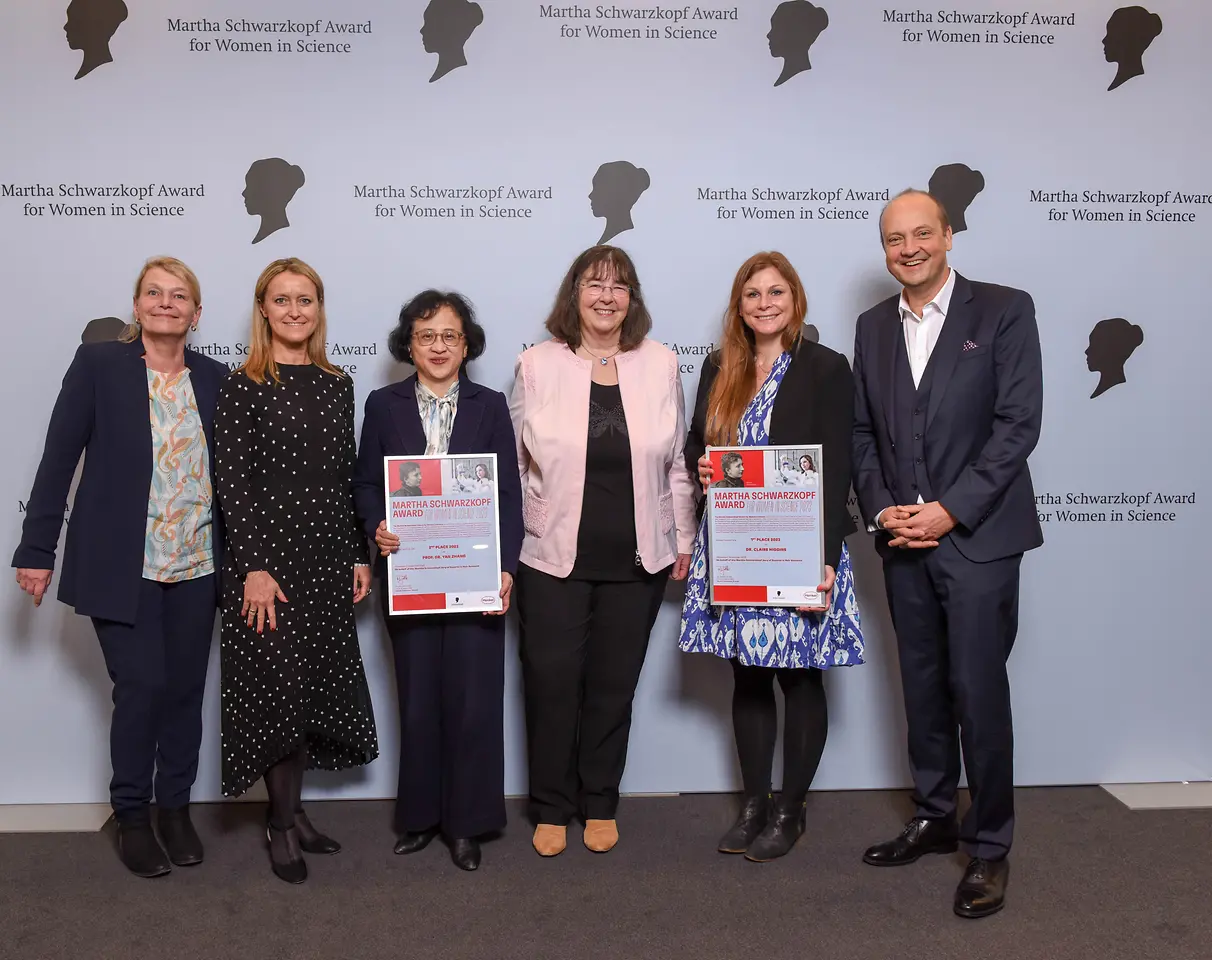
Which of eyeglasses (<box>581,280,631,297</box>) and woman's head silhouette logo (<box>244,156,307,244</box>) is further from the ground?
woman's head silhouette logo (<box>244,156,307,244</box>)

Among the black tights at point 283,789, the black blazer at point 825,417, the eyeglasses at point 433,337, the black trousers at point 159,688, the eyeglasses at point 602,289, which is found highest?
the eyeglasses at point 602,289

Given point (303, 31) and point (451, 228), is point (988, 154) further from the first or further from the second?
point (303, 31)

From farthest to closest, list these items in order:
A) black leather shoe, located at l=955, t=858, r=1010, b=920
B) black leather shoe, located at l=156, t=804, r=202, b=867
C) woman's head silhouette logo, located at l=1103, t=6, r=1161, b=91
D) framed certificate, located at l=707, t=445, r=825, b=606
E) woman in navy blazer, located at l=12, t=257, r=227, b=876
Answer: woman's head silhouette logo, located at l=1103, t=6, r=1161, b=91, black leather shoe, located at l=156, t=804, r=202, b=867, woman in navy blazer, located at l=12, t=257, r=227, b=876, framed certificate, located at l=707, t=445, r=825, b=606, black leather shoe, located at l=955, t=858, r=1010, b=920

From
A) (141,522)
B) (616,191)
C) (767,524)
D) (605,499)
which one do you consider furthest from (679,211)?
(141,522)

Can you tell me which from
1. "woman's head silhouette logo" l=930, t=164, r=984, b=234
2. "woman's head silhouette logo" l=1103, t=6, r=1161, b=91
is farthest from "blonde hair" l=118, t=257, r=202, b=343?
"woman's head silhouette logo" l=1103, t=6, r=1161, b=91

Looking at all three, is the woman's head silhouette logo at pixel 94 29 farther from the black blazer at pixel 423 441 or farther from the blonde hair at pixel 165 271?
the black blazer at pixel 423 441

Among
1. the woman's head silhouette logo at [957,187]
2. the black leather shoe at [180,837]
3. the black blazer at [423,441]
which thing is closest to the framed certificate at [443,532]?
the black blazer at [423,441]

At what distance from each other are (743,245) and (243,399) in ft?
5.53

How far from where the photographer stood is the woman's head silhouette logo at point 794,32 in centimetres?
313

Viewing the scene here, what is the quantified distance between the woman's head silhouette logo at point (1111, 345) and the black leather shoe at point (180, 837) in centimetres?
326

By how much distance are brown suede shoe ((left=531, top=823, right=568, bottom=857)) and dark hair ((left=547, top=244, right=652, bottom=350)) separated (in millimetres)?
1440

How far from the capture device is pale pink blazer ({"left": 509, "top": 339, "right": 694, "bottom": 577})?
269 cm

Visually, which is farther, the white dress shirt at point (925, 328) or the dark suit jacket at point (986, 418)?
the white dress shirt at point (925, 328)

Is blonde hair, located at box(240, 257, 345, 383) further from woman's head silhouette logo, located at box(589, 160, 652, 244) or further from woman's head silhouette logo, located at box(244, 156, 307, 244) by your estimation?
woman's head silhouette logo, located at box(589, 160, 652, 244)
